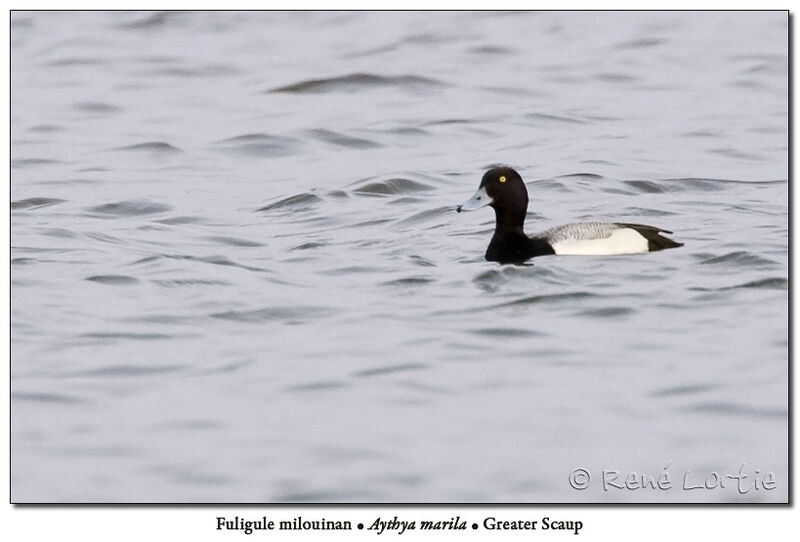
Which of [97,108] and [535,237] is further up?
[535,237]

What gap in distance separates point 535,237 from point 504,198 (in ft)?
1.20

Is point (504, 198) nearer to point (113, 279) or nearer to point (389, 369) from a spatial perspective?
point (113, 279)

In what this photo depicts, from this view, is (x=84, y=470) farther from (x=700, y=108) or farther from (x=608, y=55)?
(x=608, y=55)

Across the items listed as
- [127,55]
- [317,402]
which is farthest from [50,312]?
[127,55]

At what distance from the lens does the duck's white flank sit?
35.8ft

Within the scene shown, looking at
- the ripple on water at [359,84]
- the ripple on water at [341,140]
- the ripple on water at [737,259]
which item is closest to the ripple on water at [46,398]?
the ripple on water at [737,259]

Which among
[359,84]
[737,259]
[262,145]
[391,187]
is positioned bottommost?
[359,84]

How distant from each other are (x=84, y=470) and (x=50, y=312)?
3055 mm

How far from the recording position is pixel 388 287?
33.9 ft

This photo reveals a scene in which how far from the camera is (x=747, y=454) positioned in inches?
272

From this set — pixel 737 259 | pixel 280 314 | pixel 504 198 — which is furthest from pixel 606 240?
pixel 280 314

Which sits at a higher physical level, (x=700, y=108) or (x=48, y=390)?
(x=48, y=390)

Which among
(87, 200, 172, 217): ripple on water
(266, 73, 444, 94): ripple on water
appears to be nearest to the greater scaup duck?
(87, 200, 172, 217): ripple on water

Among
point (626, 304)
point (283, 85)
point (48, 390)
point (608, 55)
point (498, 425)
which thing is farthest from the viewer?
point (608, 55)
